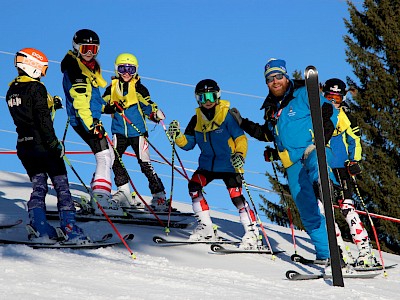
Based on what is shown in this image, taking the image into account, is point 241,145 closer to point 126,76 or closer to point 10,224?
point 126,76

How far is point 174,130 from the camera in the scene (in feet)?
23.6

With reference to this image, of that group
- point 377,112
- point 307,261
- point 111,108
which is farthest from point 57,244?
point 377,112

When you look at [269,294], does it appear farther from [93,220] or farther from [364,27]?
[364,27]

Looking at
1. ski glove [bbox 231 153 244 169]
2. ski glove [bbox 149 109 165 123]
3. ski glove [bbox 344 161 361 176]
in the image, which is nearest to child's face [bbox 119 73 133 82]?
ski glove [bbox 149 109 165 123]

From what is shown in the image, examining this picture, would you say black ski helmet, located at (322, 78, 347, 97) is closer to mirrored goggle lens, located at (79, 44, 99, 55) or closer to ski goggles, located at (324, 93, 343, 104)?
ski goggles, located at (324, 93, 343, 104)

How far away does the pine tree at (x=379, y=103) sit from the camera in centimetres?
2047

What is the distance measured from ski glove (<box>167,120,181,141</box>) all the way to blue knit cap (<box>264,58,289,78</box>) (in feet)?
4.03

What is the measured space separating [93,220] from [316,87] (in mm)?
3291

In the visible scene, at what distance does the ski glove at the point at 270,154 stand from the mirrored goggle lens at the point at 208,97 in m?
0.79

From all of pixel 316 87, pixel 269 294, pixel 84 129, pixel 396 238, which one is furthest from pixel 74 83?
pixel 396 238

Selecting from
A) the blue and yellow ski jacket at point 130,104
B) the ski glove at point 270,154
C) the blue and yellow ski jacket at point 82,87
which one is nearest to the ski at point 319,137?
the ski glove at point 270,154

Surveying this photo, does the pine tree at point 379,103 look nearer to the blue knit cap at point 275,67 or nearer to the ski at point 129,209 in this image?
the ski at point 129,209

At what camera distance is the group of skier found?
5.84 meters

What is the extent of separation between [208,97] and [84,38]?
1375 mm
